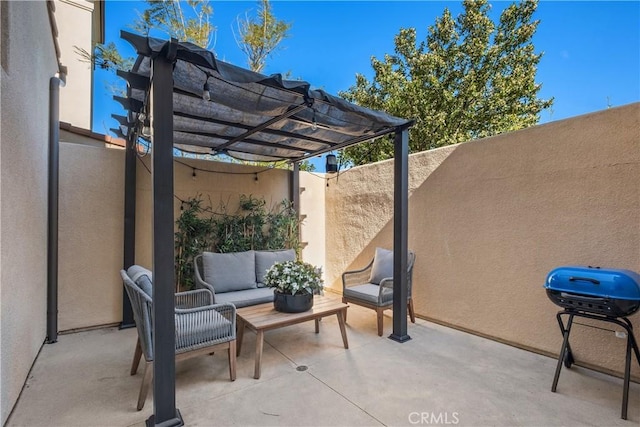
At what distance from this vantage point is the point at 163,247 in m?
2.19

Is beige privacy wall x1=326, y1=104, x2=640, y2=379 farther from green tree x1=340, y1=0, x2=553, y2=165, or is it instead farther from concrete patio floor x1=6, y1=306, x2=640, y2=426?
green tree x1=340, y1=0, x2=553, y2=165

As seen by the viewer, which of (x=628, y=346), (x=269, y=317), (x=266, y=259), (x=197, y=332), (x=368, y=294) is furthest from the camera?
(x=266, y=259)

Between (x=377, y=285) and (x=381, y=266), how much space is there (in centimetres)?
30

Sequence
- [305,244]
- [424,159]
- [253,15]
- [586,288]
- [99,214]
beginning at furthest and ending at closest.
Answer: [253,15]
[305,244]
[424,159]
[99,214]
[586,288]

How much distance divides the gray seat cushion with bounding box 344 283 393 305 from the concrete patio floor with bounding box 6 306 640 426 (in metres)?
0.56

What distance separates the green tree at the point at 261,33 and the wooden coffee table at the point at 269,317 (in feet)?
27.5

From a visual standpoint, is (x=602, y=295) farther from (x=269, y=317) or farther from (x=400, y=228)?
(x=269, y=317)

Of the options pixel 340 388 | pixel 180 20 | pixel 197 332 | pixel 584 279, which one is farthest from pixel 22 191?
pixel 180 20

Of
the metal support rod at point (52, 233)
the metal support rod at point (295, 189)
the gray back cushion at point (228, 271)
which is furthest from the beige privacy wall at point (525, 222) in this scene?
the metal support rod at point (52, 233)

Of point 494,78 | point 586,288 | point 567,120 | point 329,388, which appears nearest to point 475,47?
point 494,78

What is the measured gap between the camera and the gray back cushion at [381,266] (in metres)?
4.64

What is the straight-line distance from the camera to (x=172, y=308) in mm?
2234

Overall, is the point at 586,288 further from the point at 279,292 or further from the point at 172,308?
the point at 172,308

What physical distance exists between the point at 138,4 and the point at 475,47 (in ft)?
33.4
